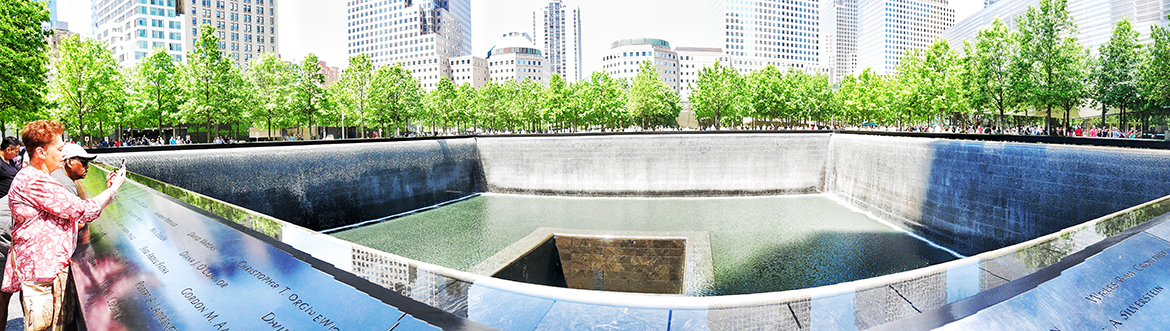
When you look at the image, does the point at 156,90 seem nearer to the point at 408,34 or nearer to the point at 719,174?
the point at 719,174

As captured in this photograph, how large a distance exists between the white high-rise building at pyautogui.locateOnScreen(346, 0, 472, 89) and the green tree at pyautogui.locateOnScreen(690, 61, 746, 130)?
Result: 3488 inches

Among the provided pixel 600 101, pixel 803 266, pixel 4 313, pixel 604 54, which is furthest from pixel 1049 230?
pixel 604 54

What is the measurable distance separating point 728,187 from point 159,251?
968 inches

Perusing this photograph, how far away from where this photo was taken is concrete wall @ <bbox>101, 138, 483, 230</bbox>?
15211 mm

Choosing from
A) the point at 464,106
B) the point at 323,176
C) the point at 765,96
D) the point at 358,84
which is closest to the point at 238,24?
the point at 464,106

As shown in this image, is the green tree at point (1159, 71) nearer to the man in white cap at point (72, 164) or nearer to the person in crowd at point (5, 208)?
the man in white cap at point (72, 164)

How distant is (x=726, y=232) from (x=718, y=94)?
34432mm

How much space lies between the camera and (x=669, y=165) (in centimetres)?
2641

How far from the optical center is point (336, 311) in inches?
102

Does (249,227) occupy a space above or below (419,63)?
below

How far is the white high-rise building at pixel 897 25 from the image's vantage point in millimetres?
161000

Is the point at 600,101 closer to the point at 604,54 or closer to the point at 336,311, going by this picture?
the point at 336,311

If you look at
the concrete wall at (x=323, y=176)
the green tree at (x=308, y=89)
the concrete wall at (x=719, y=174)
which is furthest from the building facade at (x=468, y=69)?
the concrete wall at (x=323, y=176)

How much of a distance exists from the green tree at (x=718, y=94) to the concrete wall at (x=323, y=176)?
30.3 metres
